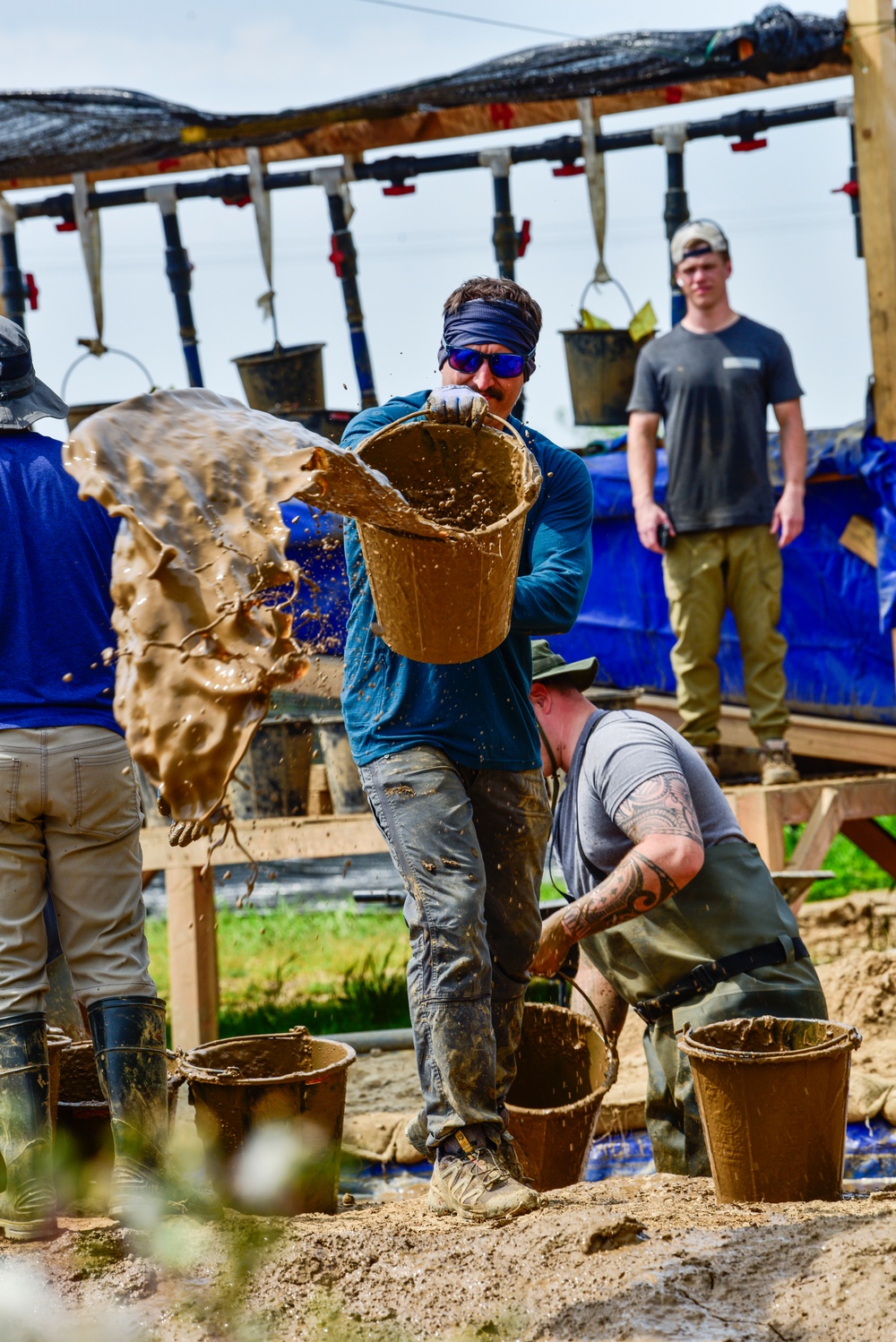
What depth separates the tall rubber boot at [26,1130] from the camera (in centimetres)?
306

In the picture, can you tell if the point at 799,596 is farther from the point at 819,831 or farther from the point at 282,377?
the point at 282,377

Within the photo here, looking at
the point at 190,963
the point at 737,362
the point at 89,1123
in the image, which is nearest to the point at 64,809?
the point at 89,1123

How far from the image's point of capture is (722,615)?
6.11 m

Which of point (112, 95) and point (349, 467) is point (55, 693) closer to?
point (349, 467)

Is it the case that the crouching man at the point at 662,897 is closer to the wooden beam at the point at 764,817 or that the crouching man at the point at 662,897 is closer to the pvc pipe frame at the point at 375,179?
the wooden beam at the point at 764,817

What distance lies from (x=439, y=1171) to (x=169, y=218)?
6079 millimetres

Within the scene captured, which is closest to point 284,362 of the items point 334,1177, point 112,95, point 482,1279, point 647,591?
point 112,95

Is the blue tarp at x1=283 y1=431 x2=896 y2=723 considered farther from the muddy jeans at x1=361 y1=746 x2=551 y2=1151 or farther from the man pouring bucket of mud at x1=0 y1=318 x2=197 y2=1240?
the muddy jeans at x1=361 y1=746 x2=551 y2=1151

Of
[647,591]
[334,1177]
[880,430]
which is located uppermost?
[880,430]

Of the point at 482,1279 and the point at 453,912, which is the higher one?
the point at 453,912

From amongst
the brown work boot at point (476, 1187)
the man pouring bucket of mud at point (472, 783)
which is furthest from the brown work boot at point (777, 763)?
the brown work boot at point (476, 1187)

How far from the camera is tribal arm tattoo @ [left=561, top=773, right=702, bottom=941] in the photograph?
3.49m

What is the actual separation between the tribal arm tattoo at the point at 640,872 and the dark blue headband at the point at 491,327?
1.07 meters

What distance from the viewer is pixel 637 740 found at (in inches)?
146
